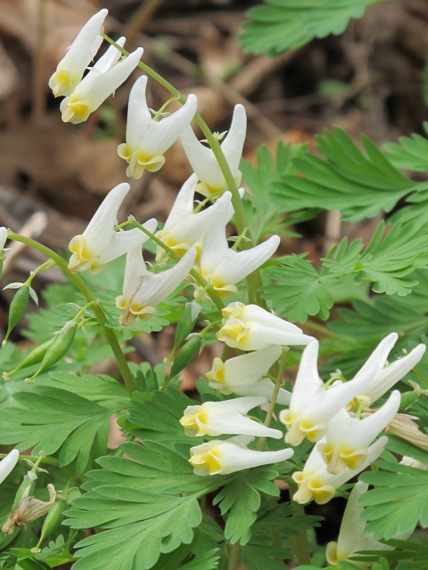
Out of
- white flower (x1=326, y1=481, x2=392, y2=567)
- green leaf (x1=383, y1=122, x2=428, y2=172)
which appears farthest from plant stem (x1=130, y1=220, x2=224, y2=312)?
green leaf (x1=383, y1=122, x2=428, y2=172)

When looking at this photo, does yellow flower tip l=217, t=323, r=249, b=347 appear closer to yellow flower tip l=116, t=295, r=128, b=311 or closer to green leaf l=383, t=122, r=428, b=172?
yellow flower tip l=116, t=295, r=128, b=311

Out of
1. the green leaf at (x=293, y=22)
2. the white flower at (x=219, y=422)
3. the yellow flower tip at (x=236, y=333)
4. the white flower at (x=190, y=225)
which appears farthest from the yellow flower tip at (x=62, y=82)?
the green leaf at (x=293, y=22)

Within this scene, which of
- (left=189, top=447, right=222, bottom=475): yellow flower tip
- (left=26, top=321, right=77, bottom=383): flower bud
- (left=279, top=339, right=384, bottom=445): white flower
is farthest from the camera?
(left=26, top=321, right=77, bottom=383): flower bud

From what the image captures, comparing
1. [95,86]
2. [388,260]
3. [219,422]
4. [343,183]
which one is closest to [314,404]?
[219,422]

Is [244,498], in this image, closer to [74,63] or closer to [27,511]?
[27,511]

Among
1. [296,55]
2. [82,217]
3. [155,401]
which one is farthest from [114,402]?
[296,55]

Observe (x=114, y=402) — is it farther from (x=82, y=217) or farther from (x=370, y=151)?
(x=82, y=217)

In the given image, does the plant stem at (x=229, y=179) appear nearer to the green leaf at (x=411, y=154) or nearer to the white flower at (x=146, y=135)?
the white flower at (x=146, y=135)
